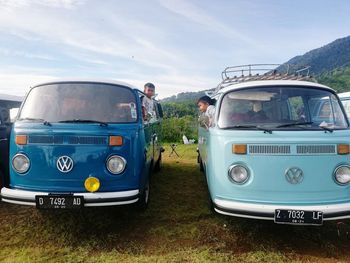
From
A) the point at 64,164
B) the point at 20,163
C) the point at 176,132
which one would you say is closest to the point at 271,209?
the point at 64,164

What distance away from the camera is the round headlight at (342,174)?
12.5 feet

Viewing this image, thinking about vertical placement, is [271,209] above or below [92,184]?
below

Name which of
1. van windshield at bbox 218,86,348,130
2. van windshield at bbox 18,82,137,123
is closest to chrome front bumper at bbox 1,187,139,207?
van windshield at bbox 18,82,137,123

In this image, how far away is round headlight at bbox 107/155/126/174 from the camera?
4207 mm

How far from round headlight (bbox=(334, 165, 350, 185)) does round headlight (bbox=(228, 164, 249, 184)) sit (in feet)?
3.43

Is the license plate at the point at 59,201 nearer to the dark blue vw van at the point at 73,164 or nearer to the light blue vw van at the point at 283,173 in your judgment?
the dark blue vw van at the point at 73,164

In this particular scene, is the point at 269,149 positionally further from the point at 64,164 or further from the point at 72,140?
the point at 64,164

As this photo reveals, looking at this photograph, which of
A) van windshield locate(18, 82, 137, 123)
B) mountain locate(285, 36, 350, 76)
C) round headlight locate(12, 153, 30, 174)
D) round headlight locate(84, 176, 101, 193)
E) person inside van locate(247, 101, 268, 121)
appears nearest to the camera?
round headlight locate(84, 176, 101, 193)

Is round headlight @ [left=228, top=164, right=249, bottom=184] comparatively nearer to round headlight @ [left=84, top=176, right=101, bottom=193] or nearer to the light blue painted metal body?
the light blue painted metal body

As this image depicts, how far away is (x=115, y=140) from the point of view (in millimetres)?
4203

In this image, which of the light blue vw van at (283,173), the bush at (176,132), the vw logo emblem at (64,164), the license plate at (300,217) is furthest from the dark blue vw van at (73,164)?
the bush at (176,132)

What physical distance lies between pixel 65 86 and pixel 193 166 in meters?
5.23

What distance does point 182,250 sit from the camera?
12.9 feet

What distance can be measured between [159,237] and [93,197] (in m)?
1.04
